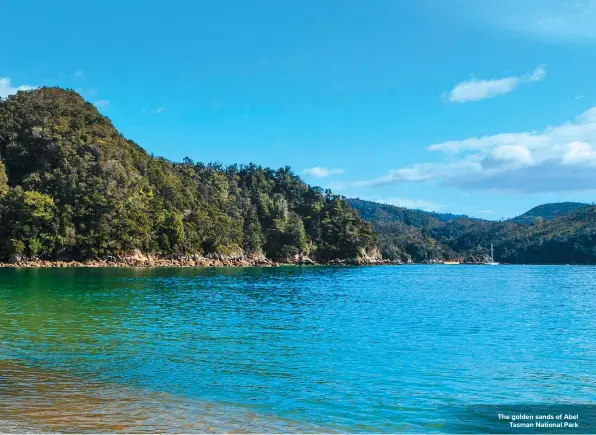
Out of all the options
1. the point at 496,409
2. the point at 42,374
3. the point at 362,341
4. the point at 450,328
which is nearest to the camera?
the point at 496,409

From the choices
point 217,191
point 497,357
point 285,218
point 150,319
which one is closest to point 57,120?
point 217,191

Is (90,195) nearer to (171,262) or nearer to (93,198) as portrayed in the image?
(93,198)

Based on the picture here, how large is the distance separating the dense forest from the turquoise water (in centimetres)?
7145

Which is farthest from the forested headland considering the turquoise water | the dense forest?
the turquoise water

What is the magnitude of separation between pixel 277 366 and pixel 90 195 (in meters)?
96.7

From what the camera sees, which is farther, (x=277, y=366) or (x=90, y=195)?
Answer: (x=90, y=195)

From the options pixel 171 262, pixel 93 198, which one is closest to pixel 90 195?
pixel 93 198

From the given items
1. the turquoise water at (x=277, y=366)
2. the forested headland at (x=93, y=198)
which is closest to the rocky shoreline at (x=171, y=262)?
the forested headland at (x=93, y=198)

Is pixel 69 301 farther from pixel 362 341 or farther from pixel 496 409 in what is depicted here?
pixel 496 409

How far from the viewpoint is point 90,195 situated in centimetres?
10381

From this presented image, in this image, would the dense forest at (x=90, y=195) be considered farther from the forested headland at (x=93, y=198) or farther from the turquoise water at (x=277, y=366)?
the turquoise water at (x=277, y=366)

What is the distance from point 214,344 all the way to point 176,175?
136696 millimetres

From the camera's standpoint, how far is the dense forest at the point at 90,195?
317 feet

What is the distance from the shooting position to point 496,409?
42.5 ft
